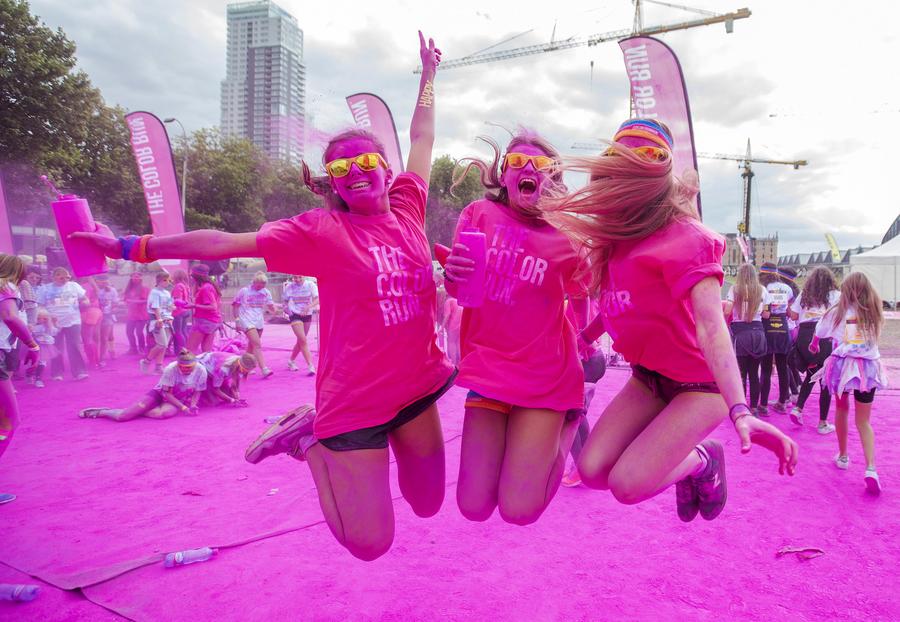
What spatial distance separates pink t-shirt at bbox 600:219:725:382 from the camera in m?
2.36

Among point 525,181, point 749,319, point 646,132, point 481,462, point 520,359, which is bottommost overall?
point 481,462

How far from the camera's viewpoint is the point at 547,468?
2764 millimetres

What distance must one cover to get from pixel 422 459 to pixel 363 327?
784mm

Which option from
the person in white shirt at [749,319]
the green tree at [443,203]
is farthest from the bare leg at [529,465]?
the green tree at [443,203]

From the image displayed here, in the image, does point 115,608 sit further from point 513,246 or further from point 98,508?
point 513,246

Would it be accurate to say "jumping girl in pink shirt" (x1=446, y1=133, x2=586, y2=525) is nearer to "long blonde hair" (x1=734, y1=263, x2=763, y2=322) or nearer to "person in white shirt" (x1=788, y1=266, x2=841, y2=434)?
"long blonde hair" (x1=734, y1=263, x2=763, y2=322)

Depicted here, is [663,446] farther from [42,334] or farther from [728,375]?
[42,334]

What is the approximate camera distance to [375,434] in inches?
108

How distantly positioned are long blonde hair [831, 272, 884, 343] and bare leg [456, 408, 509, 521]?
433 cm

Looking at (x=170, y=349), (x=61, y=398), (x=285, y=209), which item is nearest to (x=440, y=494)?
(x=61, y=398)

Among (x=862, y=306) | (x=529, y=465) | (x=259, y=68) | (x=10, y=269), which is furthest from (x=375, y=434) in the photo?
(x=259, y=68)

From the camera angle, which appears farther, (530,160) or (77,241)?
(530,160)

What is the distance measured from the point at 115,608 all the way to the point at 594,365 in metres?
3.63

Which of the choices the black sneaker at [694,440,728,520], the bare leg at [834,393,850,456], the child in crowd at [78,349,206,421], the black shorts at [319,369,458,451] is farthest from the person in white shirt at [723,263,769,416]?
the child in crowd at [78,349,206,421]
